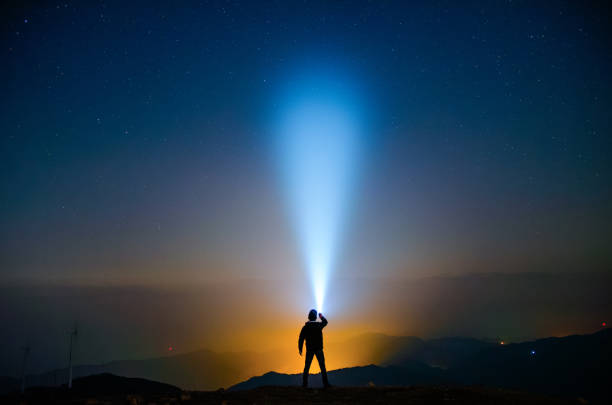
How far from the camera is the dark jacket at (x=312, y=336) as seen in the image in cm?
1698

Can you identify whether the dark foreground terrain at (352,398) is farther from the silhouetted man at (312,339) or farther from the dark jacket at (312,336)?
the dark jacket at (312,336)

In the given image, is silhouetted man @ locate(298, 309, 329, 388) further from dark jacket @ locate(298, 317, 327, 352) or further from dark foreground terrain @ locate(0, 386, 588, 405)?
dark foreground terrain @ locate(0, 386, 588, 405)

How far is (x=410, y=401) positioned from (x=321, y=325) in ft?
16.2

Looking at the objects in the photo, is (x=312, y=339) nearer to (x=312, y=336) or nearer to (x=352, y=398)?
(x=312, y=336)

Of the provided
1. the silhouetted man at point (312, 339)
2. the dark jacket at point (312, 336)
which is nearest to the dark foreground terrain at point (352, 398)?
the silhouetted man at point (312, 339)

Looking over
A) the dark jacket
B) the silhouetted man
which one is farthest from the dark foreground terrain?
the dark jacket

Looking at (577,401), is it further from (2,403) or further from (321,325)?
(2,403)

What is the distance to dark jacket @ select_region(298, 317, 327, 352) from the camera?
17.0 m

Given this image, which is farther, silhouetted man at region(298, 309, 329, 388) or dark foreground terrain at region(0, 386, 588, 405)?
silhouetted man at region(298, 309, 329, 388)

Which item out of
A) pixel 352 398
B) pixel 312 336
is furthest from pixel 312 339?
pixel 352 398

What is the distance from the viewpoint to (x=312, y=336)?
17078mm

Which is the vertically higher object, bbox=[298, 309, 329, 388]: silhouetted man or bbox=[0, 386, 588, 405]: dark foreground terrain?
bbox=[298, 309, 329, 388]: silhouetted man

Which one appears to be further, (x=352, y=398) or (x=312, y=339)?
(x=312, y=339)

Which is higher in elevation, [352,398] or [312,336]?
[312,336]
